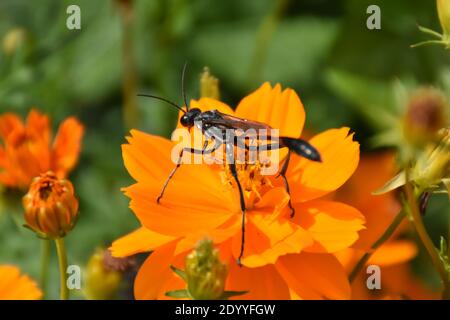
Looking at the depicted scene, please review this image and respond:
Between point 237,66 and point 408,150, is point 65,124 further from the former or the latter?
point 237,66

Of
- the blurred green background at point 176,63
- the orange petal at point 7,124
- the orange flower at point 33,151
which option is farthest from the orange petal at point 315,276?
the blurred green background at point 176,63

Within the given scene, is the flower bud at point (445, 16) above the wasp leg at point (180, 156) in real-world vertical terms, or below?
above

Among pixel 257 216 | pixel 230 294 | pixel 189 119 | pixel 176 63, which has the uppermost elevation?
pixel 176 63

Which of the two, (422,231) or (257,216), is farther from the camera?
(257,216)

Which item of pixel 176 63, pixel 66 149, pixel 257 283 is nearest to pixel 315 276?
pixel 257 283

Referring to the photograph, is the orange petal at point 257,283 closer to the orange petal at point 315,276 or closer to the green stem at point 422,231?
the orange petal at point 315,276

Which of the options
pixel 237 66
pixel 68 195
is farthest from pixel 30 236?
pixel 237 66

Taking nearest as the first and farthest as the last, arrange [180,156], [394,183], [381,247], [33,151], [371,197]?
[394,183] → [180,156] → [33,151] → [381,247] → [371,197]

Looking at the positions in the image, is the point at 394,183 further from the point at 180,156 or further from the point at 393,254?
the point at 393,254
